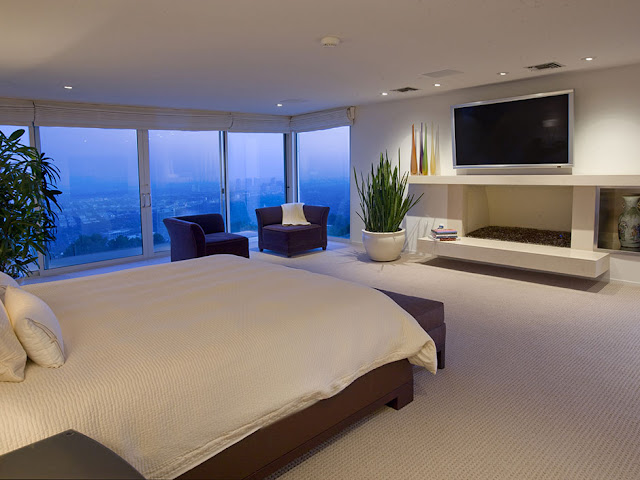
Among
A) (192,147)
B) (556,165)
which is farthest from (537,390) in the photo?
(192,147)

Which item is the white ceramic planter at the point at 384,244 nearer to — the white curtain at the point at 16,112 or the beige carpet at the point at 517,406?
the beige carpet at the point at 517,406

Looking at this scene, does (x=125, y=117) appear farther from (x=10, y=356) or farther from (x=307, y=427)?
(x=307, y=427)

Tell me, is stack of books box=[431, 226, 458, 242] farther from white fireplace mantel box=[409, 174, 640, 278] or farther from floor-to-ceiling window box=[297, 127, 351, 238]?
floor-to-ceiling window box=[297, 127, 351, 238]

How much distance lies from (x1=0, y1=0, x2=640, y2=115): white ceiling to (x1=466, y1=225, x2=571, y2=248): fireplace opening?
6.06 ft

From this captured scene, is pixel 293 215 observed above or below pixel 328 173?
below

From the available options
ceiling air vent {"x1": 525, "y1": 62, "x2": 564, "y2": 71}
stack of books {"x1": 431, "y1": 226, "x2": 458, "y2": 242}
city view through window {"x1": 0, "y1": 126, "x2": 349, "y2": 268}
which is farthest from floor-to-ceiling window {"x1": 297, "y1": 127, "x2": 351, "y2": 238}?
ceiling air vent {"x1": 525, "y1": 62, "x2": 564, "y2": 71}

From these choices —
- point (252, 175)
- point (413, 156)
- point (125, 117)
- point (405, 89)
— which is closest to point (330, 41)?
point (405, 89)

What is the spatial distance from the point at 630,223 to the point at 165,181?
6.14 metres

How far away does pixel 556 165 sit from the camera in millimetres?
5137

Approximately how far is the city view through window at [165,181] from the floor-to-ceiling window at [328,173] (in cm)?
2

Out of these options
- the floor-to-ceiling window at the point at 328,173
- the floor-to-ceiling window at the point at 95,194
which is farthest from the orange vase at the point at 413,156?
the floor-to-ceiling window at the point at 95,194

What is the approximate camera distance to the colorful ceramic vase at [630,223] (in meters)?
4.79

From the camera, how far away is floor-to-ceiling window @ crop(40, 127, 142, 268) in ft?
20.6

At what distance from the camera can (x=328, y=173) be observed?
8.25 meters
